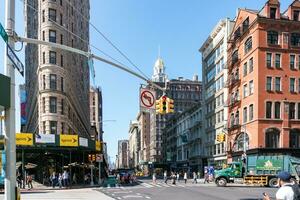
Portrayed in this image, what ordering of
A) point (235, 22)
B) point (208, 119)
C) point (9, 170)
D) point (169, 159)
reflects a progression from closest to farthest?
point (9, 170) < point (235, 22) < point (208, 119) < point (169, 159)

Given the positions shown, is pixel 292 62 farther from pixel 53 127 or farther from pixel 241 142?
pixel 53 127

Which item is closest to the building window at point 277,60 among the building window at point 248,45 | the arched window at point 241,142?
the building window at point 248,45

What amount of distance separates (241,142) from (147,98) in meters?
50.9

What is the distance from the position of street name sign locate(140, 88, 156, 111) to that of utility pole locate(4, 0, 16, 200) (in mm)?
13698

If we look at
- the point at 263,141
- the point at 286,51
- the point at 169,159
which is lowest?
the point at 169,159

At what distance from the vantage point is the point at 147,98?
2538 cm

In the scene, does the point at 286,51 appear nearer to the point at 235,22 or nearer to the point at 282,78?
the point at 282,78

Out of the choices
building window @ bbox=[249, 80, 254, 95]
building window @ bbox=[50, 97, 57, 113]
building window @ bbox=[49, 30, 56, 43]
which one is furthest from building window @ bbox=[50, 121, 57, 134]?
building window @ bbox=[249, 80, 254, 95]

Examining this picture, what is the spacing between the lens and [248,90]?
71250 millimetres

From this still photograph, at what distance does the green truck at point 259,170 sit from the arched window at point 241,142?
52.3ft

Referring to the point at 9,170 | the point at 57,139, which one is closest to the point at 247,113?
the point at 57,139

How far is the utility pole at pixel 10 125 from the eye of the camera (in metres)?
11.2

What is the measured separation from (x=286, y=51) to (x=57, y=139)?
3773 cm

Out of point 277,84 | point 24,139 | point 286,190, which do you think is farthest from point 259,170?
point 286,190
